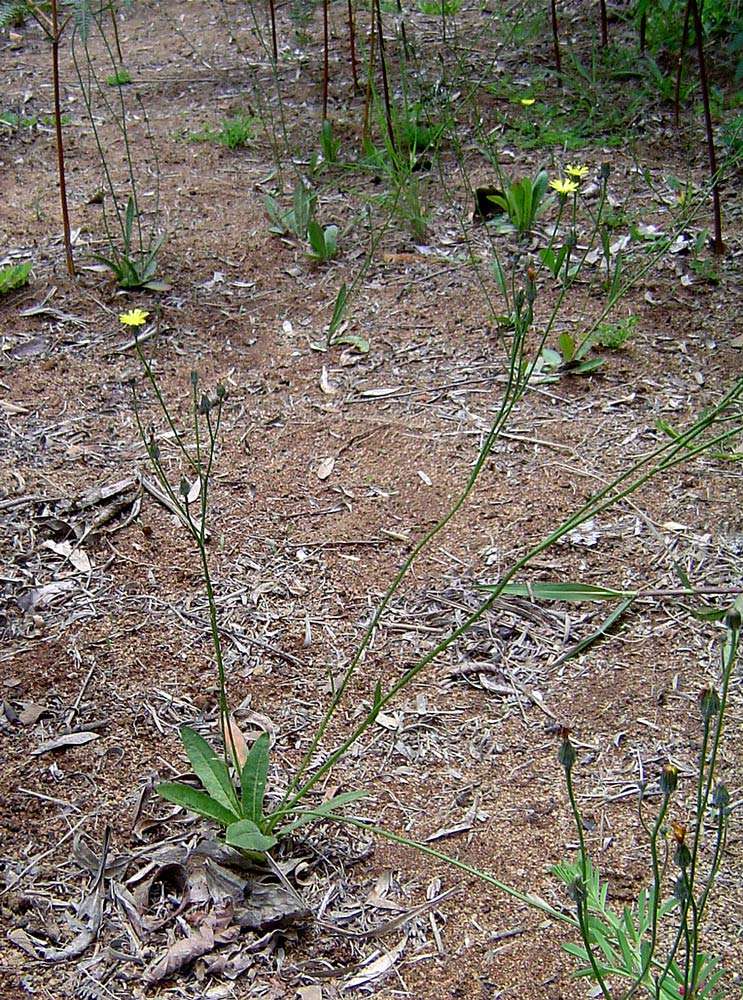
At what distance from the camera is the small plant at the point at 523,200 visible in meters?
3.04

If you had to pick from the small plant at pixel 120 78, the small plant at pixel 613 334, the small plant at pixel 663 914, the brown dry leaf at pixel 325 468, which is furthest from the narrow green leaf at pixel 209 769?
the small plant at pixel 120 78

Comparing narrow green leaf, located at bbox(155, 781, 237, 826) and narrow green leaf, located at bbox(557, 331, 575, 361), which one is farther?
narrow green leaf, located at bbox(557, 331, 575, 361)

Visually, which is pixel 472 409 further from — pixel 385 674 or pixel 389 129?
pixel 389 129

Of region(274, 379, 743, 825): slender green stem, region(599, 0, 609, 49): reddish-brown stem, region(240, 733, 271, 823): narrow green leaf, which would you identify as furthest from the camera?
region(599, 0, 609, 49): reddish-brown stem

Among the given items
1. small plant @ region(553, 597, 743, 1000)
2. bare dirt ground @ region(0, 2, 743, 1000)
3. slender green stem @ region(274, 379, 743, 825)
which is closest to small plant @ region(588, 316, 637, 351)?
bare dirt ground @ region(0, 2, 743, 1000)

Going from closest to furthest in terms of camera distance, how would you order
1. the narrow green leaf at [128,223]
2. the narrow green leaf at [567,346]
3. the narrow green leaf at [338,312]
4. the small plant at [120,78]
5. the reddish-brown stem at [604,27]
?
the narrow green leaf at [567,346], the narrow green leaf at [338,312], the narrow green leaf at [128,223], the reddish-brown stem at [604,27], the small plant at [120,78]

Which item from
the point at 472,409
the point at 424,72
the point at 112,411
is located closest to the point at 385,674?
the point at 472,409

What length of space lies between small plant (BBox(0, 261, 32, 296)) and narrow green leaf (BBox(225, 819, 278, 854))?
77.8 inches

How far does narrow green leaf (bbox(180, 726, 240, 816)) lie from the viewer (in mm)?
1606

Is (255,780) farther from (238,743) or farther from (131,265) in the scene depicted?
(131,265)

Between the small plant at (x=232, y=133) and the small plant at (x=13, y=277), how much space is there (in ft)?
3.51

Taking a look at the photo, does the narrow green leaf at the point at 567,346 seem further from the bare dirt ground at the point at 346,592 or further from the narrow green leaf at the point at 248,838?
the narrow green leaf at the point at 248,838

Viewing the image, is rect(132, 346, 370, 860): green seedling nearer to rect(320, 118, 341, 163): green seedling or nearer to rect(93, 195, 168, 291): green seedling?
rect(93, 195, 168, 291): green seedling

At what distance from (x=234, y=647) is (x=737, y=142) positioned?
2382 millimetres
